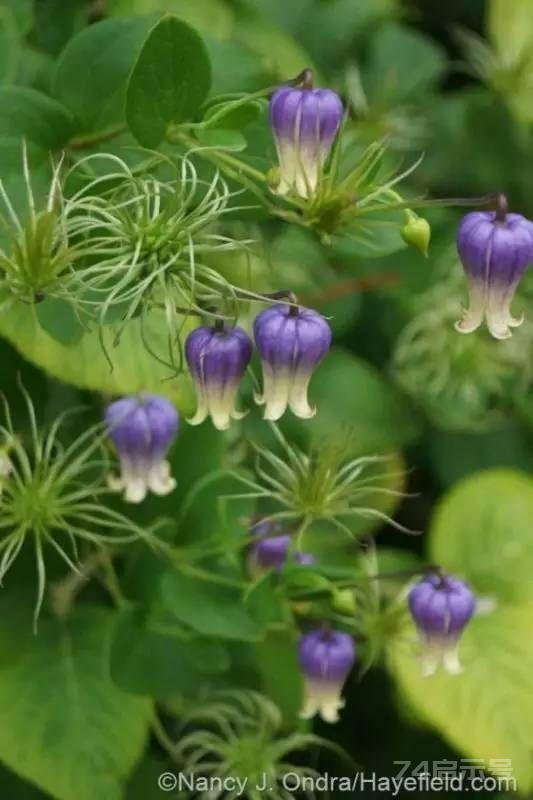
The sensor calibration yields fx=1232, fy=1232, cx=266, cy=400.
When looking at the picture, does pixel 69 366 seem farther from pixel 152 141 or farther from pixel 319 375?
pixel 319 375

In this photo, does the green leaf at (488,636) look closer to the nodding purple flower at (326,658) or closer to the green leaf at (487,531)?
the green leaf at (487,531)

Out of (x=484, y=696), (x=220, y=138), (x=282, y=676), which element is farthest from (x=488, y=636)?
(x=220, y=138)

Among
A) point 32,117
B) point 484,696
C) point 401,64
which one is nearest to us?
point 32,117

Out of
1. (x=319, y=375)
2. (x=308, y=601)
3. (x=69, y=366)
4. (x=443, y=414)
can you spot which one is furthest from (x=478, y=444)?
(x=69, y=366)

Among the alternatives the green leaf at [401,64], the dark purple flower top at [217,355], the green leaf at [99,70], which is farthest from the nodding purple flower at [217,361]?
the green leaf at [401,64]

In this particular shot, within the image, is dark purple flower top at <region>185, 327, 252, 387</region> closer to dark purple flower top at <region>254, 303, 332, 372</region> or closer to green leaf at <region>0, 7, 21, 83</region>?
dark purple flower top at <region>254, 303, 332, 372</region>

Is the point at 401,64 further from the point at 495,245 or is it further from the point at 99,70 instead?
the point at 495,245
